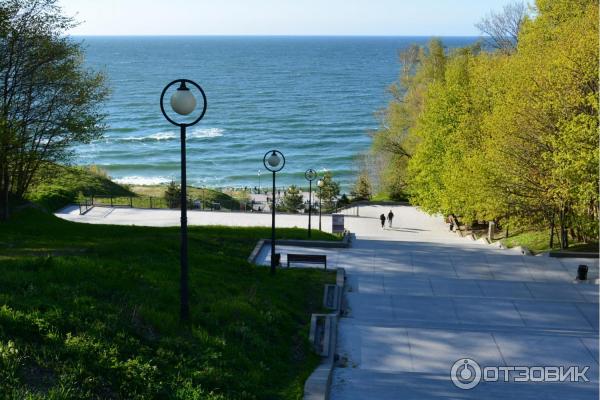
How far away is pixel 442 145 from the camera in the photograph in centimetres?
3431

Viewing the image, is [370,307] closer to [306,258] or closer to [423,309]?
[423,309]

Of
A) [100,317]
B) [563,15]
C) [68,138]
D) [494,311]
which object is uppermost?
[563,15]

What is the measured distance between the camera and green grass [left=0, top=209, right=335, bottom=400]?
27.5 ft

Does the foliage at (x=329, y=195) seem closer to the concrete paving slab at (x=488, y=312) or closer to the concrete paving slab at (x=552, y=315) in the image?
the concrete paving slab at (x=488, y=312)

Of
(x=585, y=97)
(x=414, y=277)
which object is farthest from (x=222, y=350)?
(x=585, y=97)

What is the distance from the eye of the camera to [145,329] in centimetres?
1042

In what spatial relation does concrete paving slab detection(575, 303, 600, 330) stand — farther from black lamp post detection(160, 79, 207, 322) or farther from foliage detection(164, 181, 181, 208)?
foliage detection(164, 181, 181, 208)

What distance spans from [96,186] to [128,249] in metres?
32.2

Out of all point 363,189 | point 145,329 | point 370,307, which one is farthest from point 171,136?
point 145,329

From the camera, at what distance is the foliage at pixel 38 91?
23.8 m

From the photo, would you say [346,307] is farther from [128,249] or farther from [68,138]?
[68,138]

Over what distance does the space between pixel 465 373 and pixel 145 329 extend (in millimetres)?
5152

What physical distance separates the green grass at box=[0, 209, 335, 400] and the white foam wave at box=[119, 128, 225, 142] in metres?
77.2

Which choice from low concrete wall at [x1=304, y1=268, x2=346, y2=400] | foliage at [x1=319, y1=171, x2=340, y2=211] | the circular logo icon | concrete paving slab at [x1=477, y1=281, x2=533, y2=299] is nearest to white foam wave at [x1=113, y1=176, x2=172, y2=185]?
foliage at [x1=319, y1=171, x2=340, y2=211]
